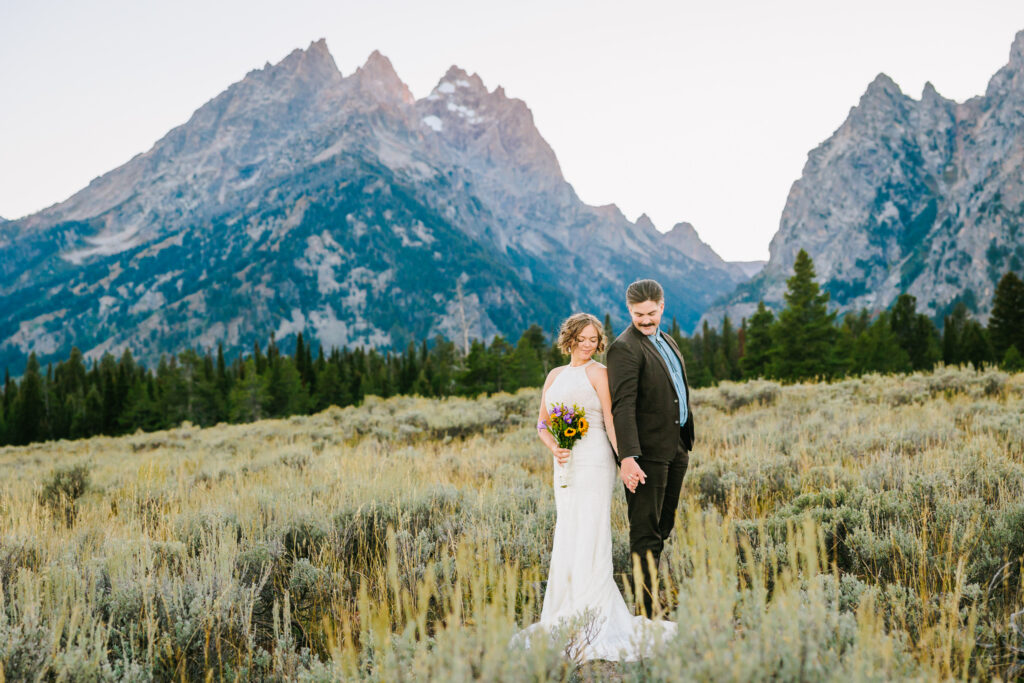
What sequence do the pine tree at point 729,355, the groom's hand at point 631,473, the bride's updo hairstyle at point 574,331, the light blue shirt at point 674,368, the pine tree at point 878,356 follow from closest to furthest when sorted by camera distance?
the groom's hand at point 631,473 < the light blue shirt at point 674,368 < the bride's updo hairstyle at point 574,331 < the pine tree at point 878,356 < the pine tree at point 729,355

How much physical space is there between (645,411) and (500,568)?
153 centimetres

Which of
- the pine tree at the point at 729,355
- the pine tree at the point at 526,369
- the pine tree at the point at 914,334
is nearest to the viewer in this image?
the pine tree at the point at 526,369

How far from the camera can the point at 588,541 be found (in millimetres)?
3832

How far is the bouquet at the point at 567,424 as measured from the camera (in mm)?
3961

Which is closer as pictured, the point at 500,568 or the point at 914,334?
the point at 500,568

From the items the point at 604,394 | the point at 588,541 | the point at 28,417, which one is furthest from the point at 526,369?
the point at 28,417

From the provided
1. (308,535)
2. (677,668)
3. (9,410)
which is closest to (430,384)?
(9,410)

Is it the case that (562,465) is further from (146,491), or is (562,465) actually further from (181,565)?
(146,491)

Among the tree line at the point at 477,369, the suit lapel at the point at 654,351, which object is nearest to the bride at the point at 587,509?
the suit lapel at the point at 654,351

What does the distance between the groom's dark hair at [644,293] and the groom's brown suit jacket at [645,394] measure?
0.73ft

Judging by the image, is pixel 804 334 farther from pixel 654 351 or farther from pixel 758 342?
pixel 654 351

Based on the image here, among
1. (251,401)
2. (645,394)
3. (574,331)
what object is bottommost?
(251,401)

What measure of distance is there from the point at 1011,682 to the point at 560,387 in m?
2.98

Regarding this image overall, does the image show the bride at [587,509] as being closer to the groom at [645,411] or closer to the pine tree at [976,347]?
the groom at [645,411]
